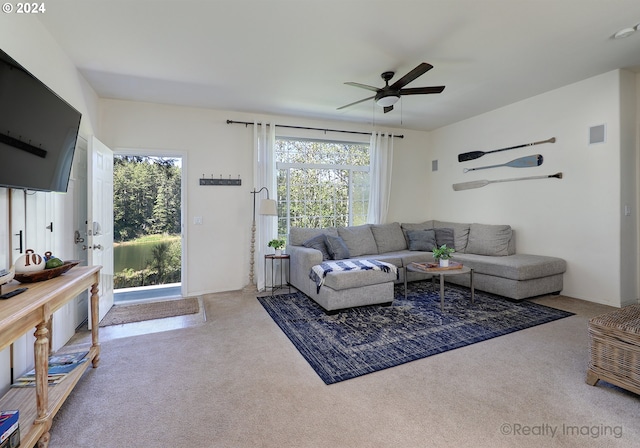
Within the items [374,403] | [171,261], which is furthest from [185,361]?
[171,261]

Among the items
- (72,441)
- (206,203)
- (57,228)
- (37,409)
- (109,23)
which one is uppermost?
(109,23)

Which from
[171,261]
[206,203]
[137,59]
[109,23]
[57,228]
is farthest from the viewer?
[171,261]

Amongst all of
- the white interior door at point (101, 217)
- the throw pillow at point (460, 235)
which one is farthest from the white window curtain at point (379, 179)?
the white interior door at point (101, 217)

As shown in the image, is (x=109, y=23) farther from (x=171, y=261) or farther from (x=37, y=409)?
(x=171, y=261)

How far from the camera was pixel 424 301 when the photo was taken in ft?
13.0

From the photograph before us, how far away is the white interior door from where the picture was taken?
3.09 meters

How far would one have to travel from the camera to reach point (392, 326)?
3.11 meters

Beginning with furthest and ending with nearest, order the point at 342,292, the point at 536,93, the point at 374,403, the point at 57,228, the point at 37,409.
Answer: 1. the point at 536,93
2. the point at 342,292
3. the point at 57,228
4. the point at 374,403
5. the point at 37,409

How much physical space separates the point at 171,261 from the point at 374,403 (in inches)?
190

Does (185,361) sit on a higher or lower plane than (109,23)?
lower

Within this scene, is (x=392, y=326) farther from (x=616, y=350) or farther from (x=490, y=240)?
(x=490, y=240)

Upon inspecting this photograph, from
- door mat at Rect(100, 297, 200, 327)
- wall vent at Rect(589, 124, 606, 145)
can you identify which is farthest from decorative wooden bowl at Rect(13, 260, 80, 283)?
wall vent at Rect(589, 124, 606, 145)

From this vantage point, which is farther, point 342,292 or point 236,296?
point 236,296

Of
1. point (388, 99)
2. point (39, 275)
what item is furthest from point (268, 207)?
point (39, 275)
